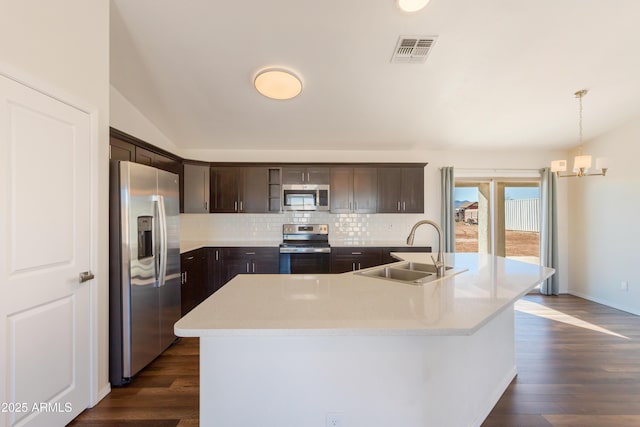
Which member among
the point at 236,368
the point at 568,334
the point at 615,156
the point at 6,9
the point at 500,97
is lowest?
the point at 568,334

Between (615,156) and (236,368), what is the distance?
566cm

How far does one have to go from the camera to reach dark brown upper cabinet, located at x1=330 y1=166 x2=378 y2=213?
177 inches

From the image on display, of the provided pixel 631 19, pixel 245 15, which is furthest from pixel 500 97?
pixel 245 15

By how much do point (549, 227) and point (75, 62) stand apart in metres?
6.25

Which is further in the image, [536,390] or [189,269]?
[189,269]

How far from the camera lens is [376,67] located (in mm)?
2904

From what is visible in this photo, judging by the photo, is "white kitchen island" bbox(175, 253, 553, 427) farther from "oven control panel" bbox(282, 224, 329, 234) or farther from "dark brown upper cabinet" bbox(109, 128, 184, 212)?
"oven control panel" bbox(282, 224, 329, 234)

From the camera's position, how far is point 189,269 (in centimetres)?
359

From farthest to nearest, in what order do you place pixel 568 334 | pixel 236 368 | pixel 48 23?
pixel 568 334 < pixel 48 23 < pixel 236 368

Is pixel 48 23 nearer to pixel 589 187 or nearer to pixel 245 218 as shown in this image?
pixel 245 218

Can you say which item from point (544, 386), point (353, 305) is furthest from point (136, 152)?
point (544, 386)

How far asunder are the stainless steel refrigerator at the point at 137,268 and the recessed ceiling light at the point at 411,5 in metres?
2.47

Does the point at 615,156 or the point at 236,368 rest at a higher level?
the point at 615,156

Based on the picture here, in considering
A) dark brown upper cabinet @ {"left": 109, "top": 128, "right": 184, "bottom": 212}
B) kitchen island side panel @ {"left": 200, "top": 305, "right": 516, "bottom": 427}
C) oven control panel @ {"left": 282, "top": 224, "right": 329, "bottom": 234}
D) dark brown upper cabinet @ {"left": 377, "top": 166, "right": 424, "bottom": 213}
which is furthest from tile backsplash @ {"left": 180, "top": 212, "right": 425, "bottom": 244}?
kitchen island side panel @ {"left": 200, "top": 305, "right": 516, "bottom": 427}
